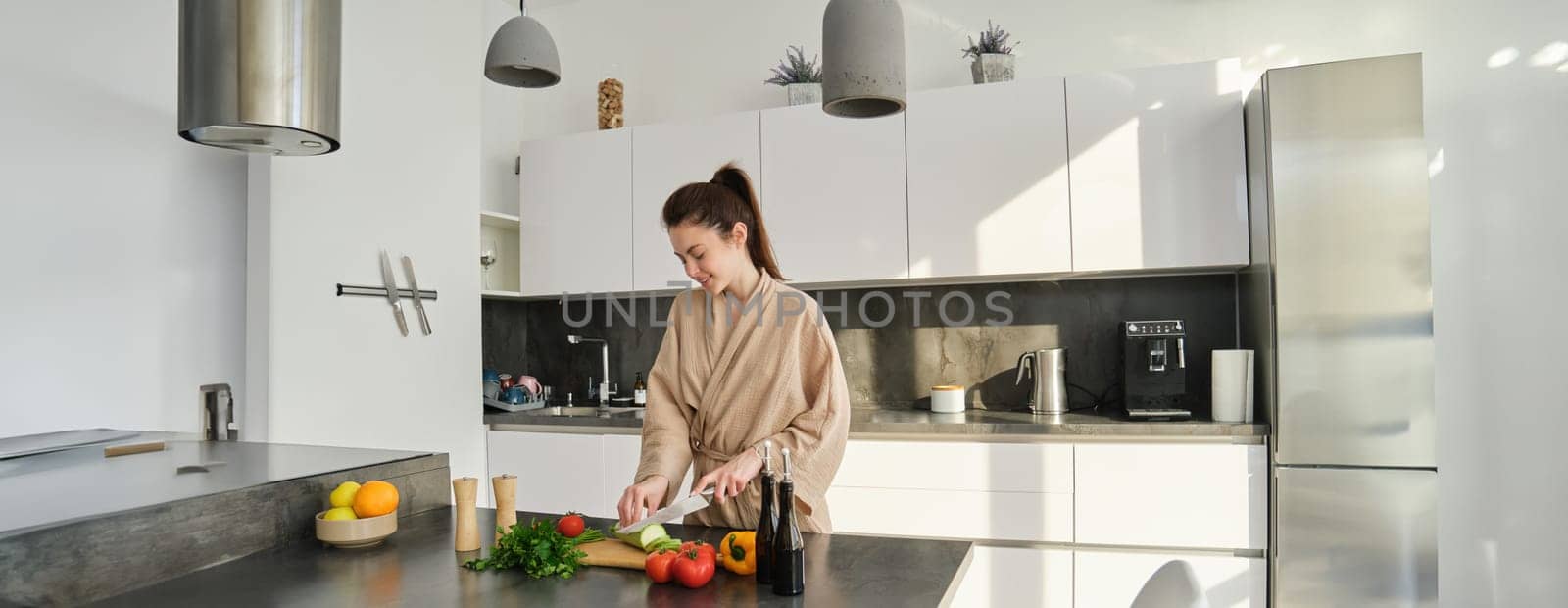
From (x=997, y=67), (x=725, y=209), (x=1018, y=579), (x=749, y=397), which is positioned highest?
(x=997, y=67)

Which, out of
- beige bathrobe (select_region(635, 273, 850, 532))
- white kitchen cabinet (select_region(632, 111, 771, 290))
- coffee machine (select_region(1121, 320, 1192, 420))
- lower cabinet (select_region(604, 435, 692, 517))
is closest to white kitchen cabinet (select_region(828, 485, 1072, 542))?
coffee machine (select_region(1121, 320, 1192, 420))

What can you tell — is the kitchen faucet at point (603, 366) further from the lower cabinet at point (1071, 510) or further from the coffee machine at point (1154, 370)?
the coffee machine at point (1154, 370)

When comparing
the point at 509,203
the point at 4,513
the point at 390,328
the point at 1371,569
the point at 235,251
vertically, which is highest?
the point at 509,203

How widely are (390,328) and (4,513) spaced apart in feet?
6.38

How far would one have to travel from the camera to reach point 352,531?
163cm

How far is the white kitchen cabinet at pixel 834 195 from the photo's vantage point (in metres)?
3.46

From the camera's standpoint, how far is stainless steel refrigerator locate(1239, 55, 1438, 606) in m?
2.64

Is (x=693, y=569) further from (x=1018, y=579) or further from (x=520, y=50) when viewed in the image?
(x=1018, y=579)

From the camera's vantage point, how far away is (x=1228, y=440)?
2885 millimetres

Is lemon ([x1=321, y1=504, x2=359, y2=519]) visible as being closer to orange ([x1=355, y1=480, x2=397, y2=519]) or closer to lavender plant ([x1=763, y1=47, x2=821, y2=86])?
orange ([x1=355, y1=480, x2=397, y2=519])

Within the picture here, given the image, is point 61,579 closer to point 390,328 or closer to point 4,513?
point 4,513

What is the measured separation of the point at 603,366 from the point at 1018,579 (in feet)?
6.73

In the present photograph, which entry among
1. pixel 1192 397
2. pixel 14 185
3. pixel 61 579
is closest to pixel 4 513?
pixel 61 579

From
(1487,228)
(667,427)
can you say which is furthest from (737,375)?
(1487,228)
